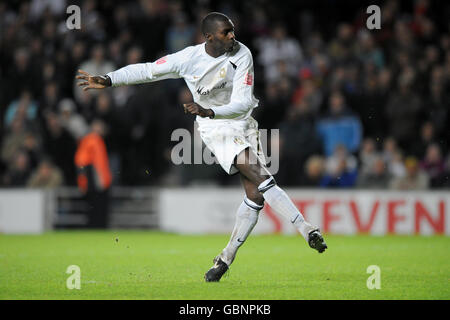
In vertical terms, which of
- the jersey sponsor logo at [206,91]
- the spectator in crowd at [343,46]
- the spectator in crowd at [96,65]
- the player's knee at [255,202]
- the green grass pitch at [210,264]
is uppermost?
the spectator in crowd at [343,46]

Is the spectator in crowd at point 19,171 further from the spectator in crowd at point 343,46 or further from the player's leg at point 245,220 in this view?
the player's leg at point 245,220

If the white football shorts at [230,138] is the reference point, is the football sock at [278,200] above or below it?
below

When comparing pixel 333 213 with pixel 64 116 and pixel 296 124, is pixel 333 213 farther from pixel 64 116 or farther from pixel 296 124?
pixel 64 116

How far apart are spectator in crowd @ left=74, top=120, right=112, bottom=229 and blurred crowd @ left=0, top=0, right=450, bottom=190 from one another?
24 cm

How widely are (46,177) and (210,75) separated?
30.2 ft

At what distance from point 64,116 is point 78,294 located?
985cm

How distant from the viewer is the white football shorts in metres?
8.17

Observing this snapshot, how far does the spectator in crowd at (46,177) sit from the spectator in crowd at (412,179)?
6.61 metres

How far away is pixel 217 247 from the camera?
12.6m

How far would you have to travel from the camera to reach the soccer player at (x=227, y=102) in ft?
26.5

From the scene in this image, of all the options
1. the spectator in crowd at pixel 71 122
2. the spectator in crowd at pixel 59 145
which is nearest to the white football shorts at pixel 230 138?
the spectator in crowd at pixel 71 122

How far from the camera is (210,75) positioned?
832cm

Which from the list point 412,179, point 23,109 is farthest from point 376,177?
point 23,109

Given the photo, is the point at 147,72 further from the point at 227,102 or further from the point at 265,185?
the point at 265,185
